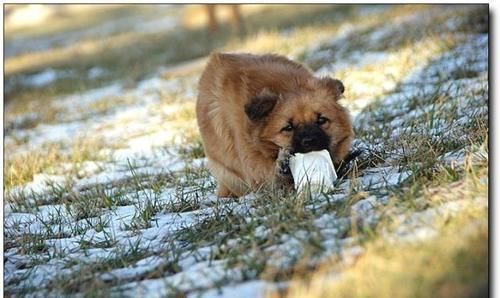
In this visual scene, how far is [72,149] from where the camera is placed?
7.22 m

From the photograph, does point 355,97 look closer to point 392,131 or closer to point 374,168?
point 392,131

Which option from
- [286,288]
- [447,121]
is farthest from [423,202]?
[447,121]

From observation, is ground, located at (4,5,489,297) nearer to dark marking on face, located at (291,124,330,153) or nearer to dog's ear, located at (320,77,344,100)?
dark marking on face, located at (291,124,330,153)

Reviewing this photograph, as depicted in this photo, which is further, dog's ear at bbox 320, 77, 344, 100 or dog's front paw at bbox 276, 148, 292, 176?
→ dog's ear at bbox 320, 77, 344, 100

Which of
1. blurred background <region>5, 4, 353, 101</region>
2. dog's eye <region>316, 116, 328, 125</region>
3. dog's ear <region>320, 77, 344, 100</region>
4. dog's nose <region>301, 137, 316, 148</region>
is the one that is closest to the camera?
dog's nose <region>301, 137, 316, 148</region>

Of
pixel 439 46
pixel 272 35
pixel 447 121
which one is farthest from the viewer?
pixel 272 35

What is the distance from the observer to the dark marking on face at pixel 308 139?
4.23 m

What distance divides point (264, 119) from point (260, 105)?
13cm

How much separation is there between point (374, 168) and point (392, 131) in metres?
0.98

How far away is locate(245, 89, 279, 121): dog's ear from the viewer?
427cm

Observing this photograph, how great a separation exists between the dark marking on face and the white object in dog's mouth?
31 millimetres

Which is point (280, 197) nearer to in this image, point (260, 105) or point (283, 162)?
point (283, 162)

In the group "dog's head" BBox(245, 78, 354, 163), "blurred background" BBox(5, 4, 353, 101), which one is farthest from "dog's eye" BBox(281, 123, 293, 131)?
"blurred background" BBox(5, 4, 353, 101)

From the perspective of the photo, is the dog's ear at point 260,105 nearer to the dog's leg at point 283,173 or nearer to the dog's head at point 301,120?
the dog's head at point 301,120
